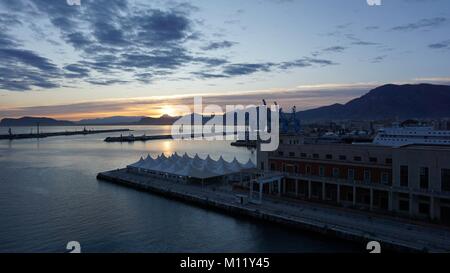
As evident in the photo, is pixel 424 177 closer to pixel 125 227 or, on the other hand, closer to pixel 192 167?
pixel 125 227

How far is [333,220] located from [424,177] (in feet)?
12.1

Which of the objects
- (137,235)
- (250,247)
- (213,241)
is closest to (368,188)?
(250,247)

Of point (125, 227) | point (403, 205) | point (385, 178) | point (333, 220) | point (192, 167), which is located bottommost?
point (125, 227)

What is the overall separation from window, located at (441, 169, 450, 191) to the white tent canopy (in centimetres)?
1172

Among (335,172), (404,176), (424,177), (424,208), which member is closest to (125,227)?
(335,172)

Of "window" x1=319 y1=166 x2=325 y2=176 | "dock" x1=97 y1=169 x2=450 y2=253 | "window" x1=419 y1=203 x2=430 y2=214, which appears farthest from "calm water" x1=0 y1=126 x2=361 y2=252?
→ "window" x1=319 y1=166 x2=325 y2=176

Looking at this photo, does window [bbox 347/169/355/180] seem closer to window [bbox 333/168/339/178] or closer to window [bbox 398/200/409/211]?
window [bbox 333/168/339/178]

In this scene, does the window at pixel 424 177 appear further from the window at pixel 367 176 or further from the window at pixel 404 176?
the window at pixel 367 176

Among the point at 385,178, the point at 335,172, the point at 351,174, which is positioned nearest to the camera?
the point at 385,178

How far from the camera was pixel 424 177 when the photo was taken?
13.6 m

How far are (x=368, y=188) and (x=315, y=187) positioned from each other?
2.83m

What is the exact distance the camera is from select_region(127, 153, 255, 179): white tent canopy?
22359mm

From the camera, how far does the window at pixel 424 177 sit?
13.5 metres
